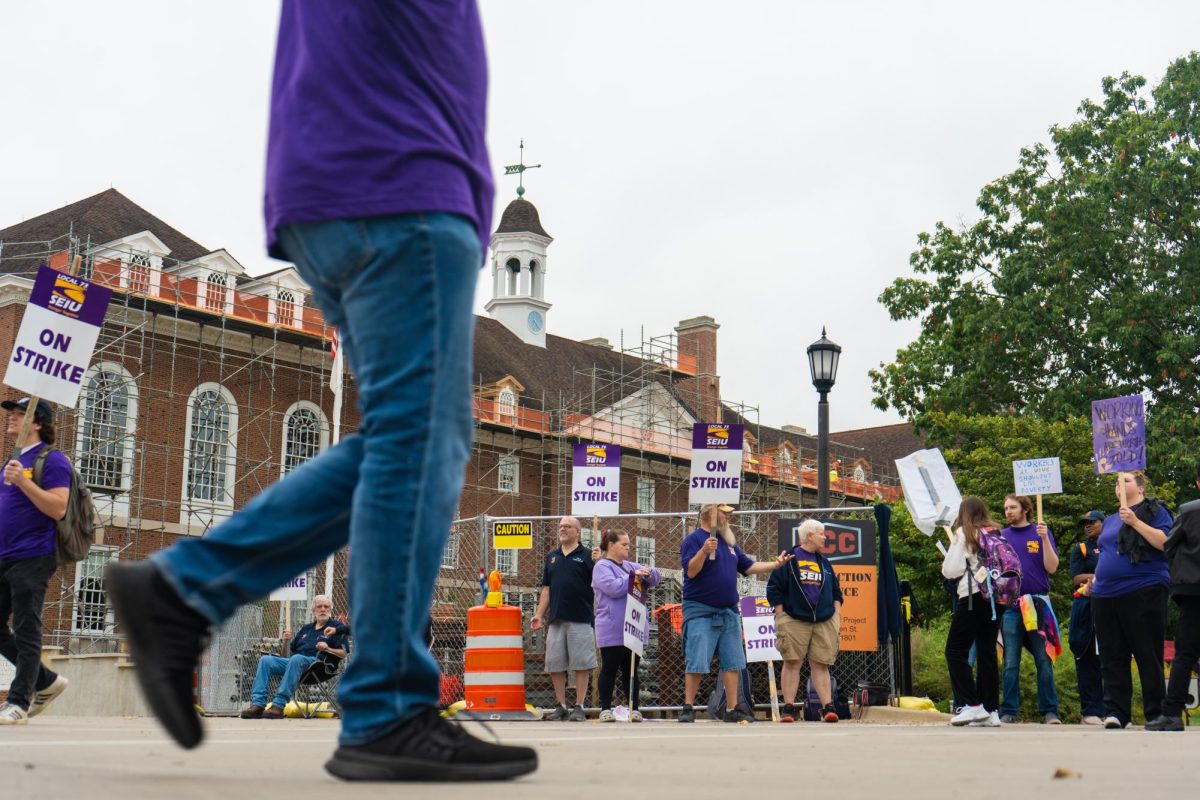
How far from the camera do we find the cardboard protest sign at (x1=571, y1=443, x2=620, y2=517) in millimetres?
18016

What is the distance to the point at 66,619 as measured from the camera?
37406 mm

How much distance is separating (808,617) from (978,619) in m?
2.97

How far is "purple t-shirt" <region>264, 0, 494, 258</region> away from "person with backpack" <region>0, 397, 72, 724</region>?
550 cm

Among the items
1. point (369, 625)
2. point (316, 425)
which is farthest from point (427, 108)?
point (316, 425)

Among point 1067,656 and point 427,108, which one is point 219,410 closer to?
point 1067,656

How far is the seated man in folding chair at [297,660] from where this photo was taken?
15.6m

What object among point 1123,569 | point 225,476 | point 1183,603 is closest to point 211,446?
point 225,476

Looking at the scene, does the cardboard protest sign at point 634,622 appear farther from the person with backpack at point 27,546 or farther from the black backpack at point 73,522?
the person with backpack at point 27,546

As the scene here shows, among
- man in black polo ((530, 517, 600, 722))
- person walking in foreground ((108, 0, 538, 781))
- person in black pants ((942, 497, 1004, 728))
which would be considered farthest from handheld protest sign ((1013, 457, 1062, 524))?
person walking in foreground ((108, 0, 538, 781))

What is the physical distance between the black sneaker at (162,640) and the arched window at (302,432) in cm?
4299

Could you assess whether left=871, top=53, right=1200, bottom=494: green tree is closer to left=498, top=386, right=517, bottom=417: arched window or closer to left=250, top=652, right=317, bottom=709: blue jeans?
left=498, top=386, right=517, bottom=417: arched window

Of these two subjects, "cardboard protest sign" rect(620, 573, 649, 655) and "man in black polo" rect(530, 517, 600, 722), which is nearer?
"man in black polo" rect(530, 517, 600, 722)

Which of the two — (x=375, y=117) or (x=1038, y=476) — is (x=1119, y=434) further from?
(x=375, y=117)

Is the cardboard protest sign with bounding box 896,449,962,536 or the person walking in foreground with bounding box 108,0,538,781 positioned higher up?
the cardboard protest sign with bounding box 896,449,962,536
